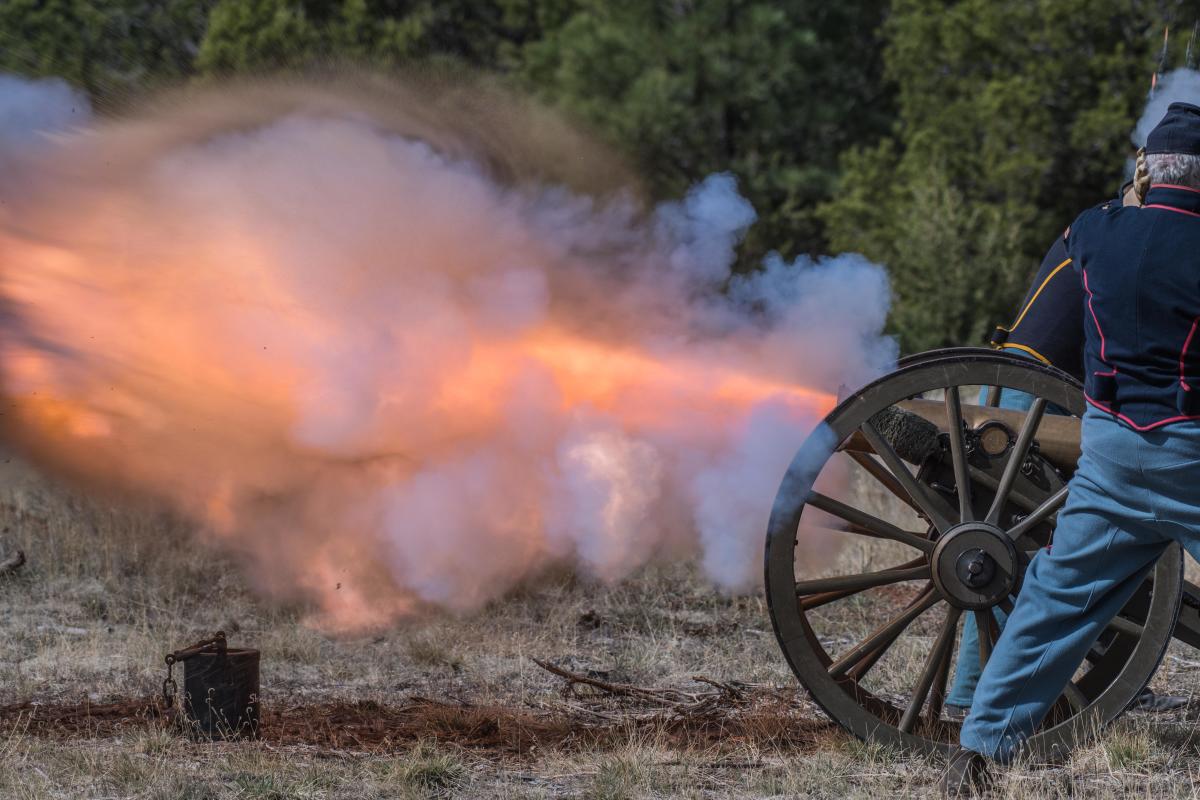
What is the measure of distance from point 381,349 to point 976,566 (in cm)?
338

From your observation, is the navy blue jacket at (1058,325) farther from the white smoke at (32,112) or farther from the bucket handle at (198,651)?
the white smoke at (32,112)

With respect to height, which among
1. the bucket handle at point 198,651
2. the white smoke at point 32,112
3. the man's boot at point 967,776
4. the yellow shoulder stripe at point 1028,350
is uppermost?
the white smoke at point 32,112

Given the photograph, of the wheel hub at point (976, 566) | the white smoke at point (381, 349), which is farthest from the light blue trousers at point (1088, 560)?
the white smoke at point (381, 349)

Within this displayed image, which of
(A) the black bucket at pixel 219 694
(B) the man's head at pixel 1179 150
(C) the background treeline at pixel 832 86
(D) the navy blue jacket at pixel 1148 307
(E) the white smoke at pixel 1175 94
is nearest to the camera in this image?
(D) the navy blue jacket at pixel 1148 307

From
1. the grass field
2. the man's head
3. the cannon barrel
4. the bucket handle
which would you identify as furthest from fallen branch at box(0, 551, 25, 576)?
the man's head

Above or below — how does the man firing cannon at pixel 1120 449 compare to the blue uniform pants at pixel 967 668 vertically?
above

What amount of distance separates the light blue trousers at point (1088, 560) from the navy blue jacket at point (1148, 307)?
8cm

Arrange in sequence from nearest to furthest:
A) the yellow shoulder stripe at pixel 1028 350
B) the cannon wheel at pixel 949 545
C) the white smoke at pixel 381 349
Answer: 1. the cannon wheel at pixel 949 545
2. the yellow shoulder stripe at pixel 1028 350
3. the white smoke at pixel 381 349

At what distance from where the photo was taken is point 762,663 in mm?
6691

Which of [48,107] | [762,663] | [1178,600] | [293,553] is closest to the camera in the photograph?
[1178,600]

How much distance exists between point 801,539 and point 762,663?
1.01m

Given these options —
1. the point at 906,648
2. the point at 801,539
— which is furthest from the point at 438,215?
the point at 906,648

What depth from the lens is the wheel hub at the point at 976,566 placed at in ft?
15.4

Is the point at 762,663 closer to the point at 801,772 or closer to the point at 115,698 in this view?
the point at 801,772
